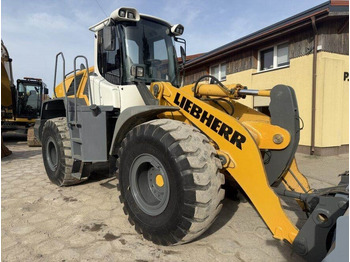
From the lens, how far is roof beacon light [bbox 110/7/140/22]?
341 cm

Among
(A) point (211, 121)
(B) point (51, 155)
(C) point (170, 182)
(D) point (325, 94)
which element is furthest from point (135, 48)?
(D) point (325, 94)

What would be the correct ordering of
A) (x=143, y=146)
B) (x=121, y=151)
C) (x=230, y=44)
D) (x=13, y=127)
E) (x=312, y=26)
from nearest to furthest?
(x=143, y=146), (x=121, y=151), (x=312, y=26), (x=230, y=44), (x=13, y=127)

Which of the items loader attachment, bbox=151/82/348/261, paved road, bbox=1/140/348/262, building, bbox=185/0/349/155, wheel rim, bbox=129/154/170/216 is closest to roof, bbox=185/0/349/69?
building, bbox=185/0/349/155

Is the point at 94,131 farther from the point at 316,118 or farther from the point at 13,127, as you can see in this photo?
the point at 13,127

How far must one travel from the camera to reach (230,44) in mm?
11094

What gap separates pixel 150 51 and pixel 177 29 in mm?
691

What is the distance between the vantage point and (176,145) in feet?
7.75

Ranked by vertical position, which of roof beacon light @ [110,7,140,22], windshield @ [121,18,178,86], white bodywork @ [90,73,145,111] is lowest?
white bodywork @ [90,73,145,111]

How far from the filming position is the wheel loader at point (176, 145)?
2.24 meters

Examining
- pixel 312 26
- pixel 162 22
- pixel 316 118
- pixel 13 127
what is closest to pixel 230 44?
pixel 312 26

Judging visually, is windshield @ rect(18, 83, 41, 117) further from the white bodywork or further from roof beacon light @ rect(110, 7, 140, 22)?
roof beacon light @ rect(110, 7, 140, 22)

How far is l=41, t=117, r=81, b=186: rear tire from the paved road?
0.23 meters

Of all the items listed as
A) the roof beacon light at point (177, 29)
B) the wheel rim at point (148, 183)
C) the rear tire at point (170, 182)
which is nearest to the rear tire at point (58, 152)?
the rear tire at point (170, 182)

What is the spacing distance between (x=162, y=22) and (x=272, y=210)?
10.7 ft
